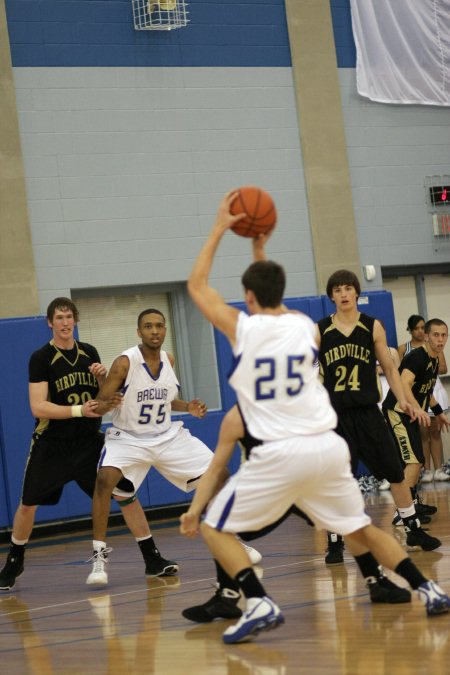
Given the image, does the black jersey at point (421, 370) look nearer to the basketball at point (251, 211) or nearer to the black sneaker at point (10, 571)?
the black sneaker at point (10, 571)

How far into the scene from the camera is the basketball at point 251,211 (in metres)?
5.02

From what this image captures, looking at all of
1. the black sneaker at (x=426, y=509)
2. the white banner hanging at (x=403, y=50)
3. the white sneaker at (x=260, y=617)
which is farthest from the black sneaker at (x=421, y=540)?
the white banner hanging at (x=403, y=50)

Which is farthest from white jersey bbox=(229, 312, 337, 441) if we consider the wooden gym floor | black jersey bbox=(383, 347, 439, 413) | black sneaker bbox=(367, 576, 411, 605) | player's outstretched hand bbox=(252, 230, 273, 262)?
black jersey bbox=(383, 347, 439, 413)

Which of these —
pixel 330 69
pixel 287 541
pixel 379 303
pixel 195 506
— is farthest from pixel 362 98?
pixel 195 506

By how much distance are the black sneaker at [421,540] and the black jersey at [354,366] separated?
874 mm

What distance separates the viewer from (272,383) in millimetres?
4684

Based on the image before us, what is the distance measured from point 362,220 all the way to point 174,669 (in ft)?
30.7

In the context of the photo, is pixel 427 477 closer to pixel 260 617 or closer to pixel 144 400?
pixel 144 400

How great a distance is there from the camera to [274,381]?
4688 millimetres

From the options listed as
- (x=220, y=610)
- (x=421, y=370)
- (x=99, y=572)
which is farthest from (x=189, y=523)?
(x=421, y=370)

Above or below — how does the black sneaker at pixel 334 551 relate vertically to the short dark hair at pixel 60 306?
below

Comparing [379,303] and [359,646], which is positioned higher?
[379,303]

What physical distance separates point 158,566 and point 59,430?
1.09 metres

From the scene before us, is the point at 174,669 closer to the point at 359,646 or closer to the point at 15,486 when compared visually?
the point at 359,646
